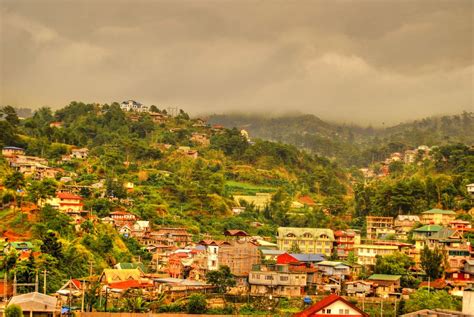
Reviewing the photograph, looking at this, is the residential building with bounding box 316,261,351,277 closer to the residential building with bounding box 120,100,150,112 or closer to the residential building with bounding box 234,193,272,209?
the residential building with bounding box 234,193,272,209

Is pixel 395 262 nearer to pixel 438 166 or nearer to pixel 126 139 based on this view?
pixel 438 166

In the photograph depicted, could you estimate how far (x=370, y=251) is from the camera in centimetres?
4162

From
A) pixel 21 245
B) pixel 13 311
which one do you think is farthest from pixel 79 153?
pixel 13 311

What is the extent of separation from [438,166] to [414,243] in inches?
755

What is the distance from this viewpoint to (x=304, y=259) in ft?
133

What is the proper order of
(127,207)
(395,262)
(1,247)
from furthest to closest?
(127,207)
(395,262)
(1,247)

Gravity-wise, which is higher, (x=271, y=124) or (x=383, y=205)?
(x=271, y=124)

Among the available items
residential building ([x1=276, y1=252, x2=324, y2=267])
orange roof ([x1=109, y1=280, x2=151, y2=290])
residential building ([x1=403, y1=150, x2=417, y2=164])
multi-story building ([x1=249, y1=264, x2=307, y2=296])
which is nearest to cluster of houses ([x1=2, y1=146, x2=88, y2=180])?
orange roof ([x1=109, y1=280, x2=151, y2=290])

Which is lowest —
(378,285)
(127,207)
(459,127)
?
(378,285)

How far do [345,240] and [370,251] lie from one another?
490 centimetres

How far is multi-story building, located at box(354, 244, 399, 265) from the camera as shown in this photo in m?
40.8

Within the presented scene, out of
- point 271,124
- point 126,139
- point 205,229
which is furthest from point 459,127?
point 205,229

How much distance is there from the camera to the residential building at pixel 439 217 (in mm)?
44375

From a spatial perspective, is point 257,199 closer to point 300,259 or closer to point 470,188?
point 470,188
